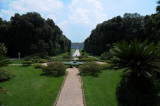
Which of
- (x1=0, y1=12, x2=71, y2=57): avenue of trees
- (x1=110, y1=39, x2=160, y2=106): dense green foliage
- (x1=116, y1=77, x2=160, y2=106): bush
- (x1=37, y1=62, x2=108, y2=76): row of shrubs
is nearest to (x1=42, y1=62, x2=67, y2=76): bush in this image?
(x1=37, y1=62, x2=108, y2=76): row of shrubs

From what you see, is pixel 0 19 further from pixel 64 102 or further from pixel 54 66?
pixel 64 102

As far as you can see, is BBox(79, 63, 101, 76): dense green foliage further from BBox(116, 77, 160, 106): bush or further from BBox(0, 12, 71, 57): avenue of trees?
BBox(0, 12, 71, 57): avenue of trees

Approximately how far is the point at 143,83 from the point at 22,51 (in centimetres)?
3544

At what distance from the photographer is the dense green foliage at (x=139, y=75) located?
422 centimetres

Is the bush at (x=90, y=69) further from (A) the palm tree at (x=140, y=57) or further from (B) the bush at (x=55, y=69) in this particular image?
(A) the palm tree at (x=140, y=57)

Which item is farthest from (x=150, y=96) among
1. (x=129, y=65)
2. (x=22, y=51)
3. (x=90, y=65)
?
(x=22, y=51)

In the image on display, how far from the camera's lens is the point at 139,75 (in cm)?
437

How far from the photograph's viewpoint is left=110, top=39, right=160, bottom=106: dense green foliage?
13.9ft

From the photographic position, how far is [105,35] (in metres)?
38.8

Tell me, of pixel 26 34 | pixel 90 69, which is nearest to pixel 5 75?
pixel 90 69

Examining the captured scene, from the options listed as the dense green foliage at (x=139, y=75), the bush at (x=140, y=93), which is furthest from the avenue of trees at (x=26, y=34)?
the bush at (x=140, y=93)

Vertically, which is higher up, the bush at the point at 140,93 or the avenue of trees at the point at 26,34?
the avenue of trees at the point at 26,34

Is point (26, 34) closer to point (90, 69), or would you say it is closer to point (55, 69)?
point (55, 69)

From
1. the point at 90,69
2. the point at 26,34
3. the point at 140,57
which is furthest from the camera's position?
the point at 26,34
